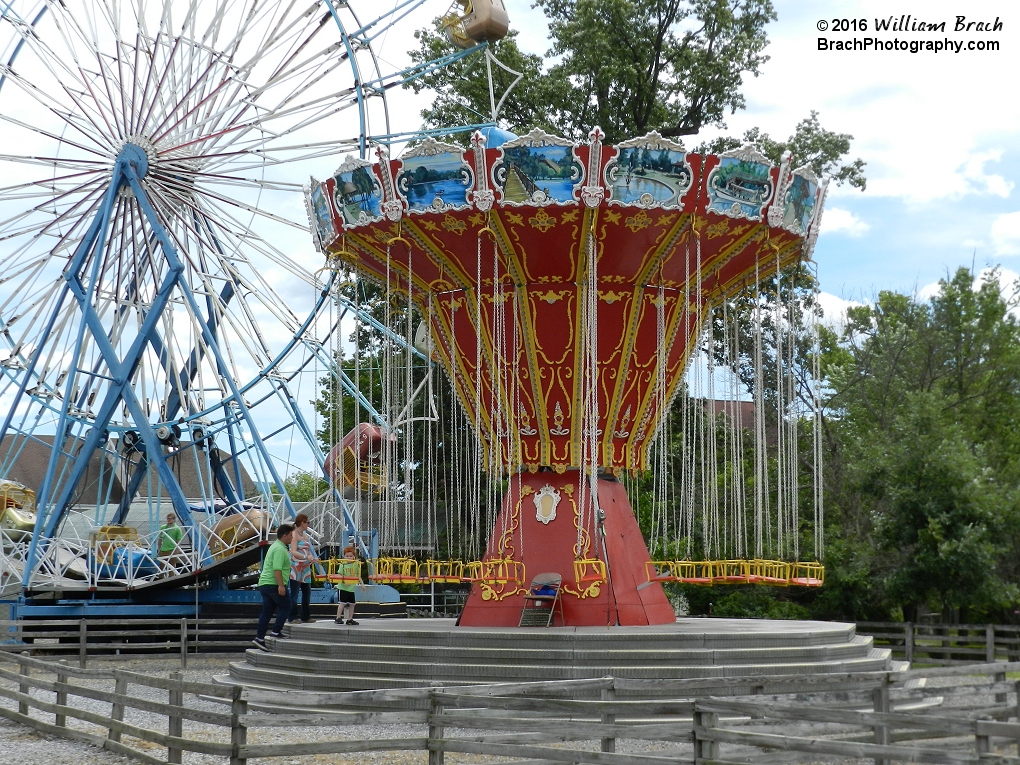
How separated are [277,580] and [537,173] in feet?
17.2

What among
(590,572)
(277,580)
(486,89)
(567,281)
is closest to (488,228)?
(567,281)

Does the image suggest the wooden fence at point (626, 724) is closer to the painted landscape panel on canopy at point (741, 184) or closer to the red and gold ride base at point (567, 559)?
the red and gold ride base at point (567, 559)

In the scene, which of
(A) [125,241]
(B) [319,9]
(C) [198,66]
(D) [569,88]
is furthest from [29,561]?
(D) [569,88]

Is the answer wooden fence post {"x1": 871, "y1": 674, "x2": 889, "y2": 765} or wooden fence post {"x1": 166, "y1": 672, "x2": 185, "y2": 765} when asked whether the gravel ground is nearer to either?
wooden fence post {"x1": 166, "y1": 672, "x2": 185, "y2": 765}

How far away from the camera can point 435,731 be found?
812 cm

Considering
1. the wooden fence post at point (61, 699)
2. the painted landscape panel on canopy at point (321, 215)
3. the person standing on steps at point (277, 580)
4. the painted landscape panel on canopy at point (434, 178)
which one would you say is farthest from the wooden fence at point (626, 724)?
the painted landscape panel on canopy at point (321, 215)

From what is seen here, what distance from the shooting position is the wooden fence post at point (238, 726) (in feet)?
25.5

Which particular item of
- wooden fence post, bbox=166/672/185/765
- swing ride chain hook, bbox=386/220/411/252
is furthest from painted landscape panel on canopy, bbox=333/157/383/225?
wooden fence post, bbox=166/672/185/765

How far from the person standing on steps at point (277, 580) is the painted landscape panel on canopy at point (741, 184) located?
593 cm

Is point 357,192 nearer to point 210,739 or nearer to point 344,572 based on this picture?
point 344,572

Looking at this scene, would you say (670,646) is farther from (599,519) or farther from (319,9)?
(319,9)

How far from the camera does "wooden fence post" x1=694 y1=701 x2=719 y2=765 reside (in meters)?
7.13

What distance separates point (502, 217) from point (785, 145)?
604 inches

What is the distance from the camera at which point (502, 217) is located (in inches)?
520
